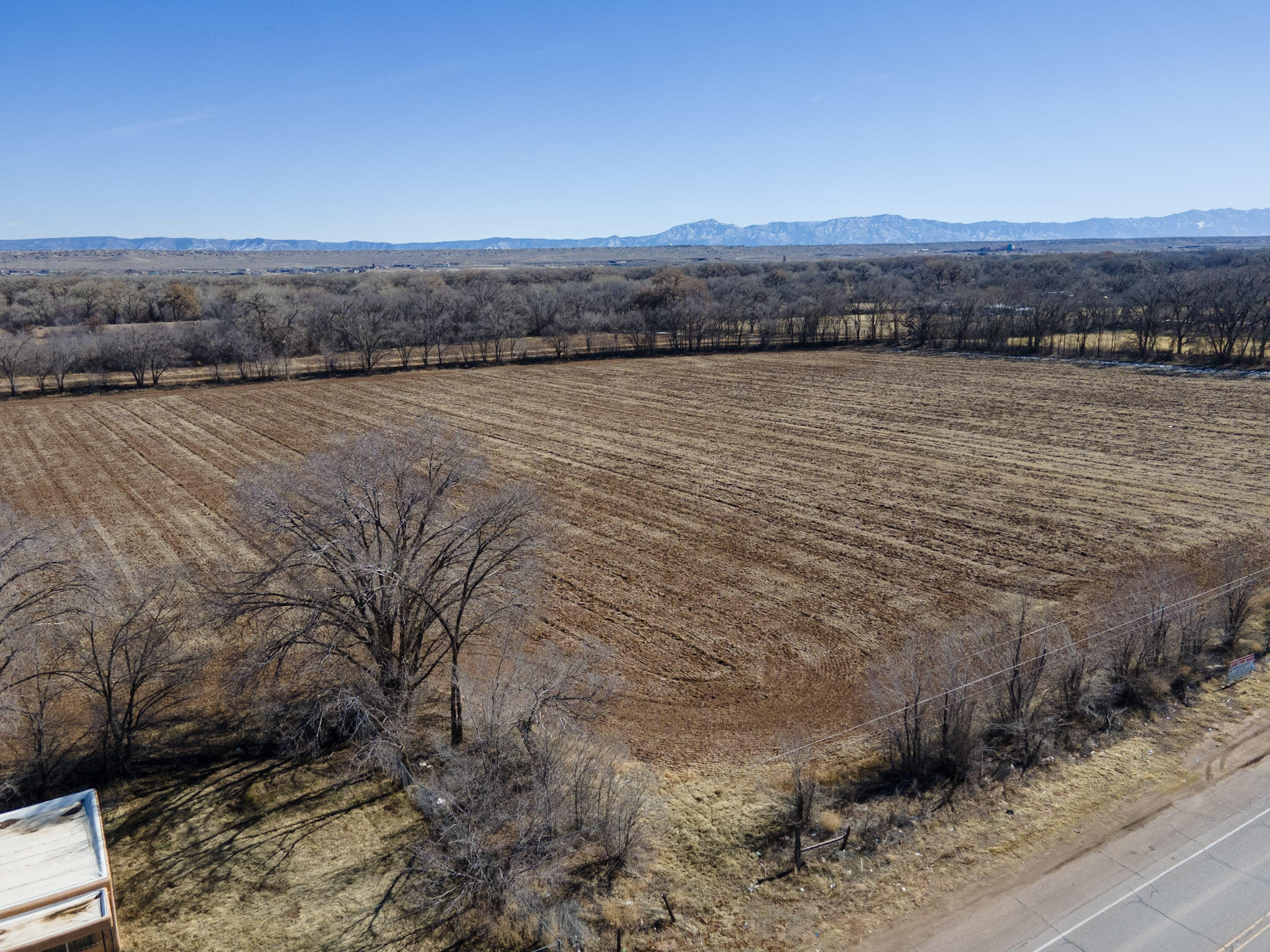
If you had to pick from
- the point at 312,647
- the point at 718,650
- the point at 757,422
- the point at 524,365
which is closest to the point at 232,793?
the point at 312,647

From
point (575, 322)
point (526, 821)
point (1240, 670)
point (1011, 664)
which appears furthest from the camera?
point (575, 322)

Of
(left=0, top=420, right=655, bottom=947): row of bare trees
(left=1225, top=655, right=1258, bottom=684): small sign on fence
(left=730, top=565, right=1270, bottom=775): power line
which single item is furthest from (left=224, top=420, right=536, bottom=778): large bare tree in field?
(left=1225, top=655, right=1258, bottom=684): small sign on fence

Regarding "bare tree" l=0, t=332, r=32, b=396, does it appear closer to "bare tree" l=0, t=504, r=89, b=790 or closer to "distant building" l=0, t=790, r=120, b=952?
"bare tree" l=0, t=504, r=89, b=790

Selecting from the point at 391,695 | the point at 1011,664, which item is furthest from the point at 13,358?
the point at 1011,664

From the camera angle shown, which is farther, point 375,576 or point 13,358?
point 13,358

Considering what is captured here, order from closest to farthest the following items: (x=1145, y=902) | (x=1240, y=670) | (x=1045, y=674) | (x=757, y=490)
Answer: (x=1145, y=902), (x=1045, y=674), (x=1240, y=670), (x=757, y=490)

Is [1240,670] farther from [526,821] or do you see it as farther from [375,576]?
[375,576]

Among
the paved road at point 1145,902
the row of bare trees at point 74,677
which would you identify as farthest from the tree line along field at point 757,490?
the row of bare trees at point 74,677
